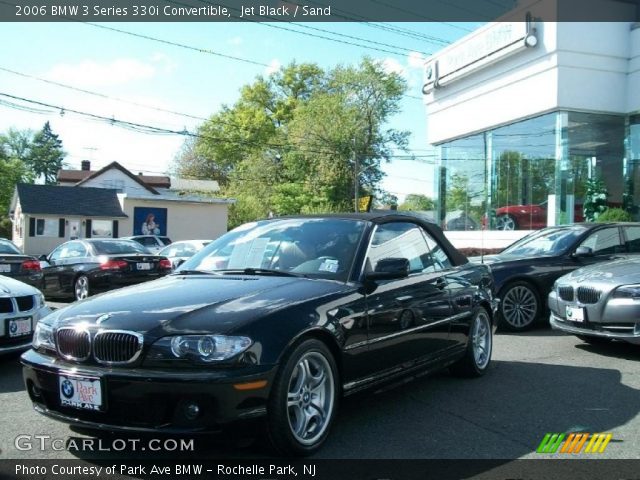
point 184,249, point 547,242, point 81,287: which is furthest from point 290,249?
point 184,249

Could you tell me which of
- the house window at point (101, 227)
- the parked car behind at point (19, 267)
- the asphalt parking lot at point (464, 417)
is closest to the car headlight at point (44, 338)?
the asphalt parking lot at point (464, 417)

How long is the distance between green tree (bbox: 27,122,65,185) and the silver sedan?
315 ft

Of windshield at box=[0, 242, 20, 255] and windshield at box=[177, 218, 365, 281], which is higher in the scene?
windshield at box=[177, 218, 365, 281]

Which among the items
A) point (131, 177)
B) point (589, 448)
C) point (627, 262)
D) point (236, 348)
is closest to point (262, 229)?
point (236, 348)

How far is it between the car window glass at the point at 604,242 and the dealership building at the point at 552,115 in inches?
426

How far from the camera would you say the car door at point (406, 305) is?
4.32 m

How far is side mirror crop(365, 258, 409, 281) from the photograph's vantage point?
4.33m

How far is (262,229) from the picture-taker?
5.11 metres

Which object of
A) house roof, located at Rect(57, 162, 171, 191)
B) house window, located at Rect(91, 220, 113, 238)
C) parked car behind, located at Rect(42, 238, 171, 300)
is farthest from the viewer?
house roof, located at Rect(57, 162, 171, 191)

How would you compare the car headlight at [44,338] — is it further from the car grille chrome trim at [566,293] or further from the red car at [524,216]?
the red car at [524,216]

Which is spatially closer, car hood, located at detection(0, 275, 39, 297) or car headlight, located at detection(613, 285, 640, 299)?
car hood, located at detection(0, 275, 39, 297)

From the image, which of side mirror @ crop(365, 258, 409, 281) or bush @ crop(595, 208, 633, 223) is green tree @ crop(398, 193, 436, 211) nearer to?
bush @ crop(595, 208, 633, 223)

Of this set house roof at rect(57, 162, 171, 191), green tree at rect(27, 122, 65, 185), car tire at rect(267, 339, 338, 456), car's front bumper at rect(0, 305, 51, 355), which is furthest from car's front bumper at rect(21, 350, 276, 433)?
green tree at rect(27, 122, 65, 185)

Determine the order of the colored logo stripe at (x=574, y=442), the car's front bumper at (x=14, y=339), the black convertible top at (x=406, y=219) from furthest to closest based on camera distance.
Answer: the car's front bumper at (x=14, y=339)
the black convertible top at (x=406, y=219)
the colored logo stripe at (x=574, y=442)
